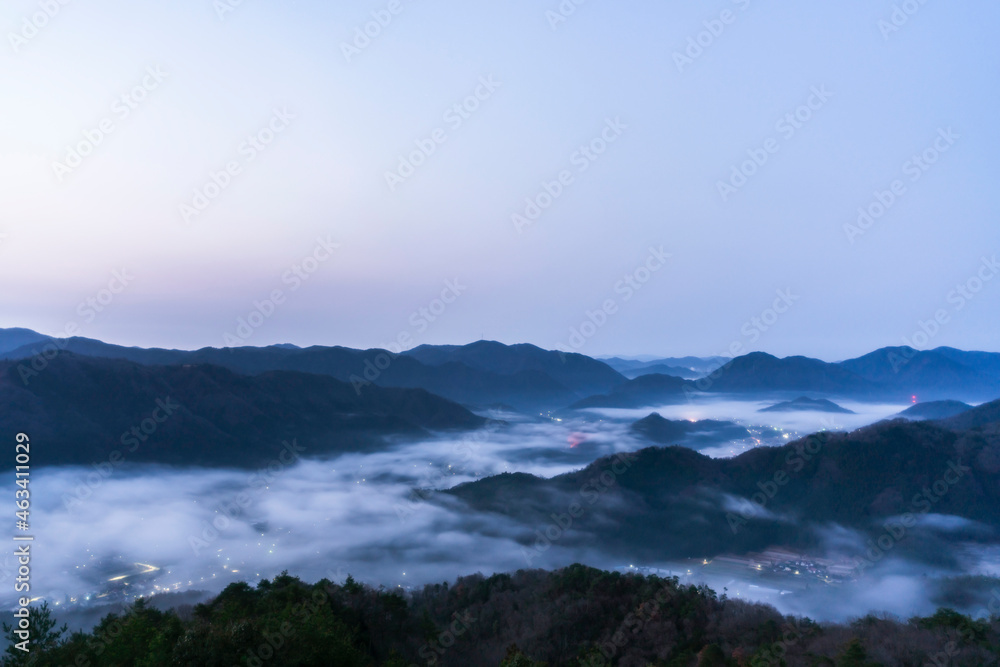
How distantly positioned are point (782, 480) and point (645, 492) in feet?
128

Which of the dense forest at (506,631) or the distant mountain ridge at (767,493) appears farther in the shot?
the distant mountain ridge at (767,493)

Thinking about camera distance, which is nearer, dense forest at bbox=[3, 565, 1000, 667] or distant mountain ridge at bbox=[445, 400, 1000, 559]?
dense forest at bbox=[3, 565, 1000, 667]

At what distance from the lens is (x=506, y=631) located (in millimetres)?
47500

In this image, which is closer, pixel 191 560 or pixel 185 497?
pixel 191 560

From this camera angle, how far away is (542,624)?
155ft

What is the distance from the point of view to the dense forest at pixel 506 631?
20047 millimetres

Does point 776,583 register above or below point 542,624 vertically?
below

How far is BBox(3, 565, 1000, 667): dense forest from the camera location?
789 inches

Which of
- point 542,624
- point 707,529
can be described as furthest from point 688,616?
point 707,529

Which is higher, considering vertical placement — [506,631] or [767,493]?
Answer: [506,631]

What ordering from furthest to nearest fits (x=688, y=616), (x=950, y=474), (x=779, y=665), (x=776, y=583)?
1. (x=950, y=474)
2. (x=776, y=583)
3. (x=688, y=616)
4. (x=779, y=665)

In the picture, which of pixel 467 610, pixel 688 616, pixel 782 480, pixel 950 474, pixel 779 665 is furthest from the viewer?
pixel 782 480

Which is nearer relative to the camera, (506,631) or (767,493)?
(506,631)

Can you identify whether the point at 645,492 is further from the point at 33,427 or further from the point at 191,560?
the point at 33,427
